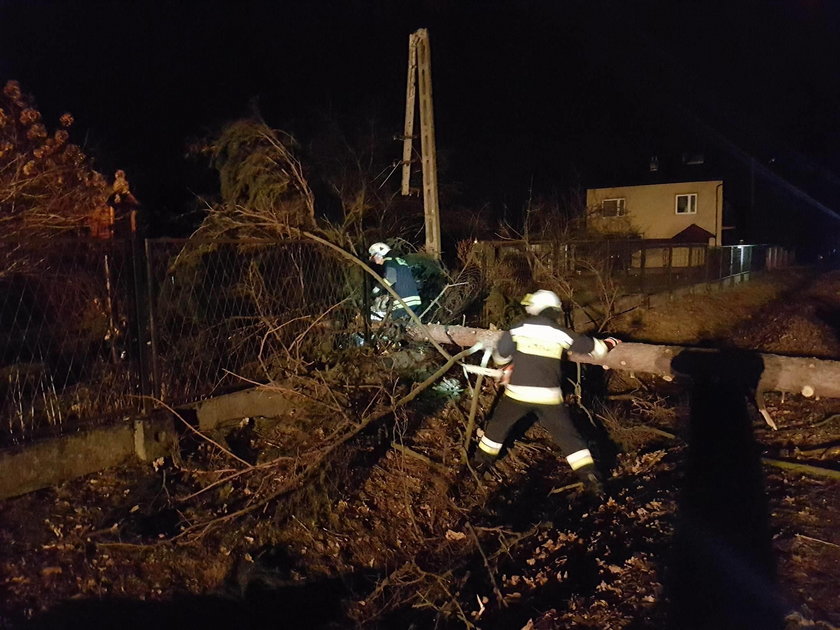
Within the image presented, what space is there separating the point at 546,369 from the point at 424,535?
1.49 meters

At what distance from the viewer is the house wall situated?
3222 cm

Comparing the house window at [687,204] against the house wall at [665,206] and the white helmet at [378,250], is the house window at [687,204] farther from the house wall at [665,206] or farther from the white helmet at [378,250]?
the white helmet at [378,250]

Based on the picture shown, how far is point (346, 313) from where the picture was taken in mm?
6441

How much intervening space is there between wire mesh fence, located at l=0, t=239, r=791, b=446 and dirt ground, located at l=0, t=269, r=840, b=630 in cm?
51

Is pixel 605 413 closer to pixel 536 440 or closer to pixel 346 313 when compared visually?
pixel 536 440

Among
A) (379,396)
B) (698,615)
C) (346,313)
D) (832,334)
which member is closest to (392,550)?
(379,396)

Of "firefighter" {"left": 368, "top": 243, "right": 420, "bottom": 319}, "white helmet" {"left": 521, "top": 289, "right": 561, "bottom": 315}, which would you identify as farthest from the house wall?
"white helmet" {"left": 521, "top": 289, "right": 561, "bottom": 315}

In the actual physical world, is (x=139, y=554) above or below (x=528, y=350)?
below

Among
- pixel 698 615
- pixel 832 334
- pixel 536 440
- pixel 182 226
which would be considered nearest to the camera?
pixel 698 615

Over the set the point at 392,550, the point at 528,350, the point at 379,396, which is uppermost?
the point at 528,350

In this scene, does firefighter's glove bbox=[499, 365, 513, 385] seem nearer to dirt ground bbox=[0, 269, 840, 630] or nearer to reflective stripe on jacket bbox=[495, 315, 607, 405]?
reflective stripe on jacket bbox=[495, 315, 607, 405]

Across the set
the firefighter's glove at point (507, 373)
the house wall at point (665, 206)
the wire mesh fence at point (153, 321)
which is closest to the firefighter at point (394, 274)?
the wire mesh fence at point (153, 321)

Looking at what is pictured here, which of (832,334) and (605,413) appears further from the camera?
(832,334)

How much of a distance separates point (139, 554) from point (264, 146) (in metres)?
4.54
